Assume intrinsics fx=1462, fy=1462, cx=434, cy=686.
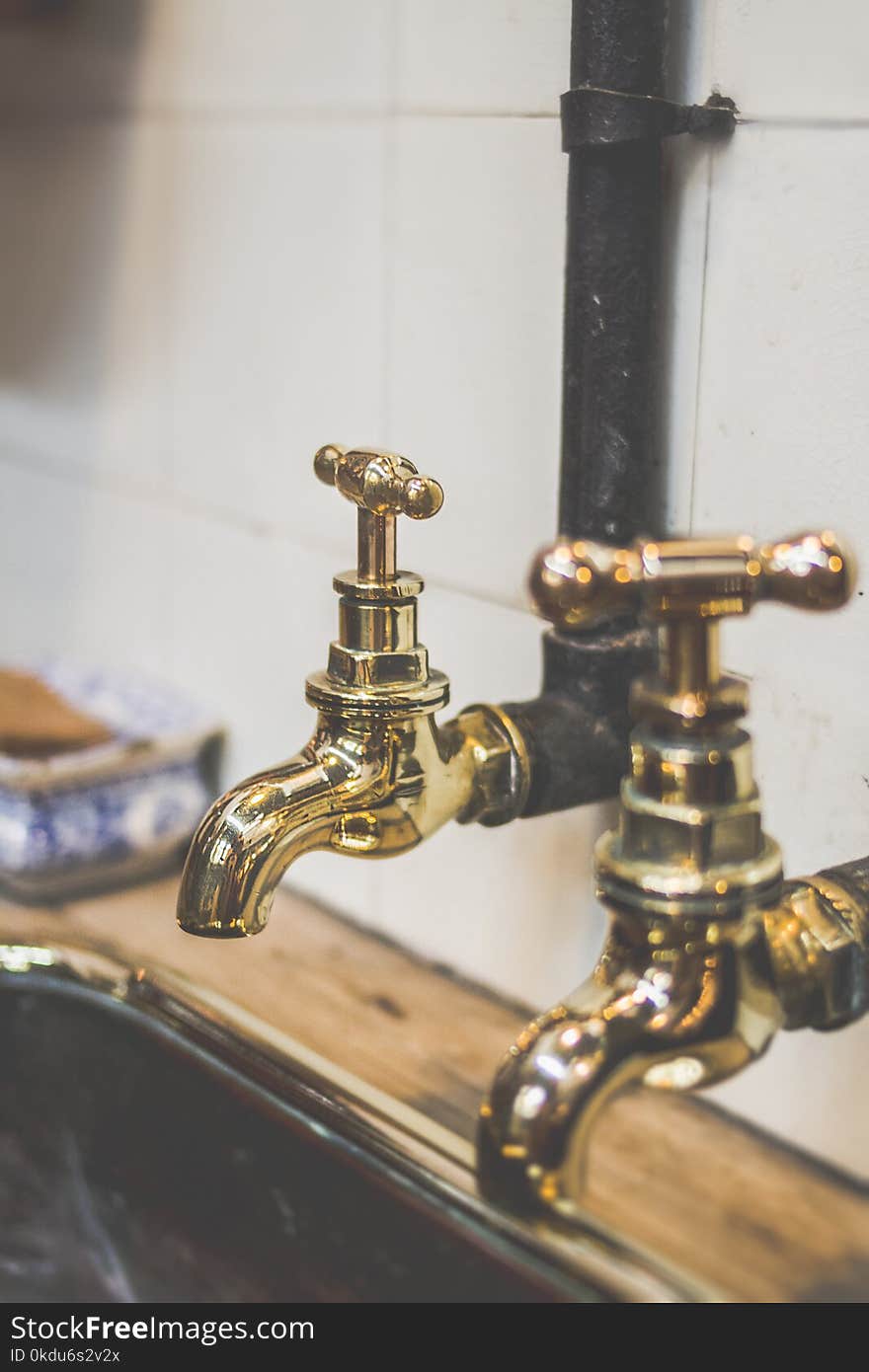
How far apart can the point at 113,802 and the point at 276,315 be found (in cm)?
29

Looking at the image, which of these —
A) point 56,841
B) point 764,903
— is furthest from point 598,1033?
point 56,841

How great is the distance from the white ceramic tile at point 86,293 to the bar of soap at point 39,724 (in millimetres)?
160

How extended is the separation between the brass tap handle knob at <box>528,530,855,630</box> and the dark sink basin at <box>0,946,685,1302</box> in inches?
7.6

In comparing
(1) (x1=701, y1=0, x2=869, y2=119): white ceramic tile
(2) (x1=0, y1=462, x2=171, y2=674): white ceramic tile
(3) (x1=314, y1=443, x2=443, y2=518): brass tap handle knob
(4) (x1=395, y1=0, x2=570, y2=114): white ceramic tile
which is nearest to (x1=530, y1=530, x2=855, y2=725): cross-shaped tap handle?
(3) (x1=314, y1=443, x2=443, y2=518): brass tap handle knob

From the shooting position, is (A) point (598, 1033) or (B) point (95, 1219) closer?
(A) point (598, 1033)

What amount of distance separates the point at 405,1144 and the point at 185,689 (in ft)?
1.65

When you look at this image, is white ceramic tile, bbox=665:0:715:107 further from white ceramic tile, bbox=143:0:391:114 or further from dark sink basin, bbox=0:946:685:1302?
dark sink basin, bbox=0:946:685:1302

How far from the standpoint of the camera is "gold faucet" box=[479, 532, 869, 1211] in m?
0.39

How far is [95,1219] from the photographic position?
645 mm

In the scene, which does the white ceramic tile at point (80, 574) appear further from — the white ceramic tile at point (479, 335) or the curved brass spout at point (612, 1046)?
the curved brass spout at point (612, 1046)

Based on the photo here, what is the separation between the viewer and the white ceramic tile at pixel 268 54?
73 centimetres
